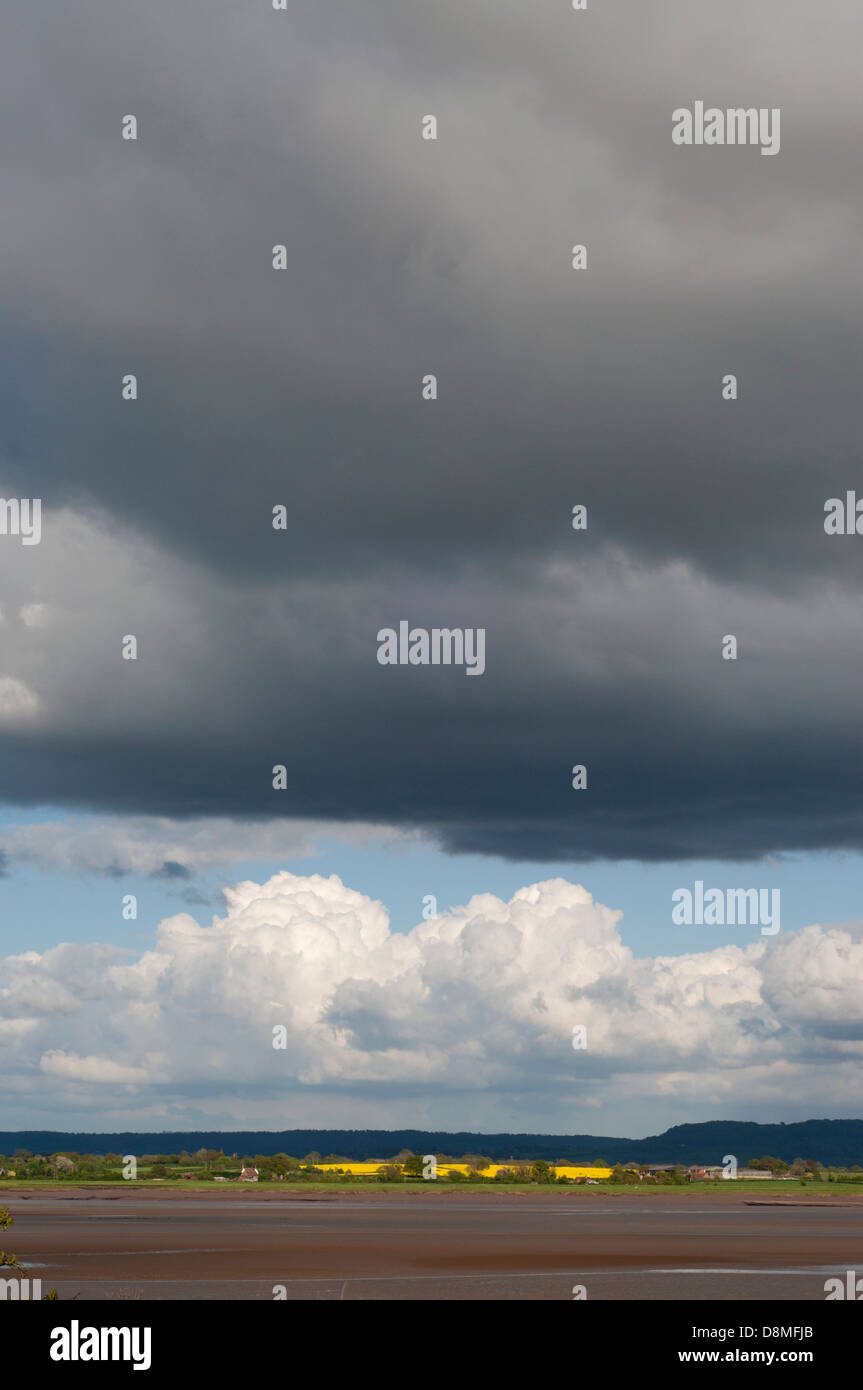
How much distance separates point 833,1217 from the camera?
164m

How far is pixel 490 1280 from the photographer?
75688 millimetres
